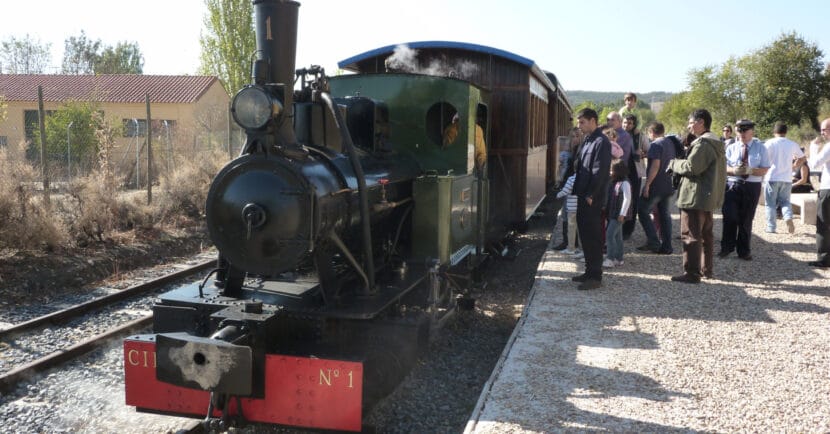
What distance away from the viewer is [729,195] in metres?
Answer: 8.89

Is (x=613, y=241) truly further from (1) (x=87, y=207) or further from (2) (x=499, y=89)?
(1) (x=87, y=207)

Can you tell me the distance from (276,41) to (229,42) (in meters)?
29.5

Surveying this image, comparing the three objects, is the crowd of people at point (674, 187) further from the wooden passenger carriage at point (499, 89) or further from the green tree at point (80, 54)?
the green tree at point (80, 54)

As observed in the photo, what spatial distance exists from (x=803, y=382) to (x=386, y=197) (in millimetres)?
3338

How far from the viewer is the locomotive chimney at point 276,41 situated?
4086mm

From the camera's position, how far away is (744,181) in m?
8.76

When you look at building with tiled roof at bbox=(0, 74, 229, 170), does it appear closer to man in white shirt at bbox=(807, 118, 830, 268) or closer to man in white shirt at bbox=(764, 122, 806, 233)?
man in white shirt at bbox=(764, 122, 806, 233)

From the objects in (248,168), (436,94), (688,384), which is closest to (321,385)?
(248,168)

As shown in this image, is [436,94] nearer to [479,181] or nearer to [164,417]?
[479,181]

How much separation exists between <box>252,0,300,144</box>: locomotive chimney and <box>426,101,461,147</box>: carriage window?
224 centimetres

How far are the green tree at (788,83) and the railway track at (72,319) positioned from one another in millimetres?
34562

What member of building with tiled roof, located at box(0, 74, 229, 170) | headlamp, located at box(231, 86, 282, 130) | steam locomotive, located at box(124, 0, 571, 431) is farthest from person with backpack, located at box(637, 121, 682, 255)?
building with tiled roof, located at box(0, 74, 229, 170)

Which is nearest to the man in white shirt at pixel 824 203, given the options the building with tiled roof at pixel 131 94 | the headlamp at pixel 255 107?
the headlamp at pixel 255 107

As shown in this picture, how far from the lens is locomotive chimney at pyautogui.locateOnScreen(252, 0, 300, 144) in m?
4.09
